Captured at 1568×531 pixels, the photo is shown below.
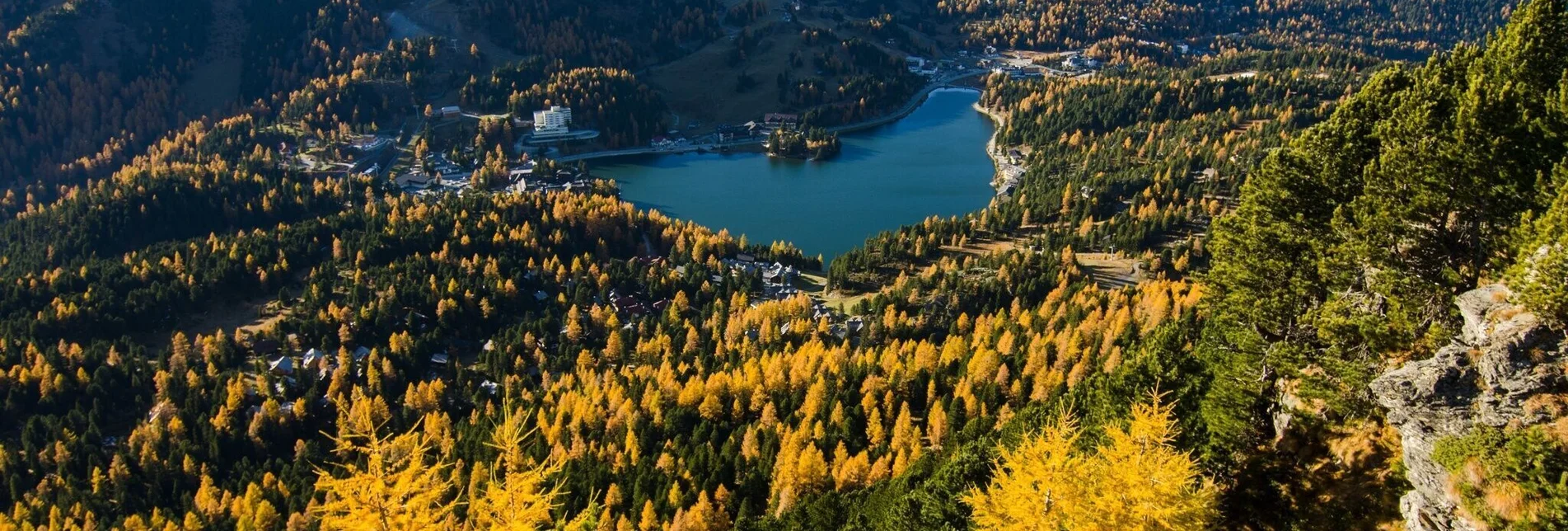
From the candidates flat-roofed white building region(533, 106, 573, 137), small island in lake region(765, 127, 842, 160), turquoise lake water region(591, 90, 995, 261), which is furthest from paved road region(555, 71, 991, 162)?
small island in lake region(765, 127, 842, 160)

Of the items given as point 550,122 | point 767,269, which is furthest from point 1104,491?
point 550,122

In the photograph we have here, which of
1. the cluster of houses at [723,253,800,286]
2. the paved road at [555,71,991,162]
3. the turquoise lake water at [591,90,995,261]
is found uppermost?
the paved road at [555,71,991,162]

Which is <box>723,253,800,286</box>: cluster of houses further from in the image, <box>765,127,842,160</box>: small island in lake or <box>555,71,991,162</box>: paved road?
<box>555,71,991,162</box>: paved road

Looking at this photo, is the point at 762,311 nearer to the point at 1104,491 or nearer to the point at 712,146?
the point at 1104,491

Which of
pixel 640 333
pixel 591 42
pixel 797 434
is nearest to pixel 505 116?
pixel 591 42

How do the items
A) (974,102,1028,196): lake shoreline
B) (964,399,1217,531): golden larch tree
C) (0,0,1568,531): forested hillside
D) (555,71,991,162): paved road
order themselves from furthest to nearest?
(555,71,991,162): paved road < (974,102,1028,196): lake shoreline < (0,0,1568,531): forested hillside < (964,399,1217,531): golden larch tree

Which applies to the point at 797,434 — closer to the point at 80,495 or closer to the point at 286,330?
the point at 80,495
